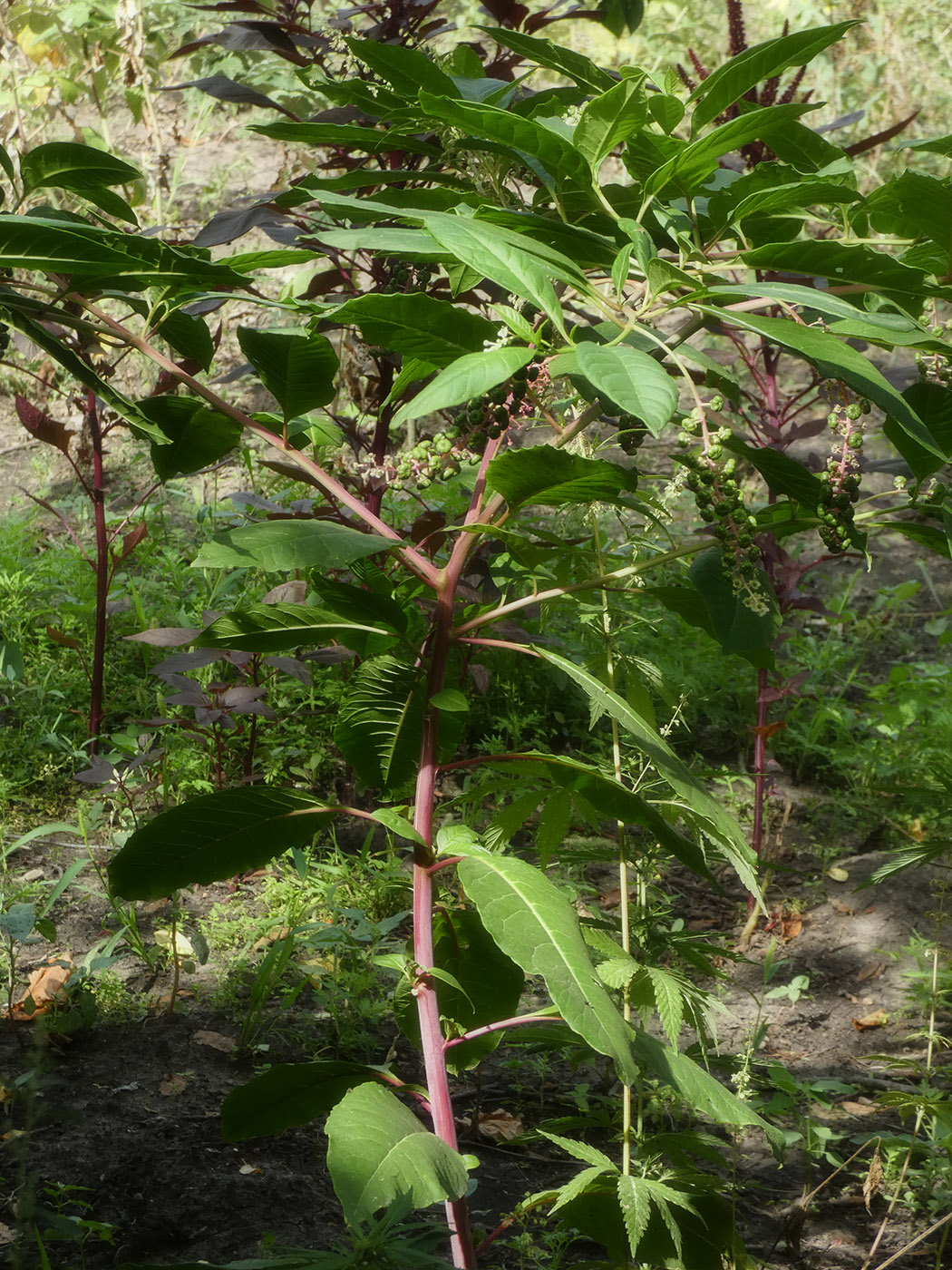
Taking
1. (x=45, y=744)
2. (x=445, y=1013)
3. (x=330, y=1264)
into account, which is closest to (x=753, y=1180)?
(x=445, y=1013)

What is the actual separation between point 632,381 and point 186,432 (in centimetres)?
69

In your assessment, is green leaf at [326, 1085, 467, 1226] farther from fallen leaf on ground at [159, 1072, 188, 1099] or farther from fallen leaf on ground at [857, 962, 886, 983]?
fallen leaf on ground at [857, 962, 886, 983]

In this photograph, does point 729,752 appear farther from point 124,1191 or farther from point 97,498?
point 124,1191

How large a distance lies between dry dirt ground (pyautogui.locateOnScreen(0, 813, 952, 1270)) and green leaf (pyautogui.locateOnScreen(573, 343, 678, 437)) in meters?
0.89

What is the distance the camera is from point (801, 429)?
284 cm

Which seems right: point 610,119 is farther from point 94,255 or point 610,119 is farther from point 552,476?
point 94,255

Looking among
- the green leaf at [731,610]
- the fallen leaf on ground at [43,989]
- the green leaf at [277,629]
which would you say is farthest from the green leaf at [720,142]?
the fallen leaf on ground at [43,989]

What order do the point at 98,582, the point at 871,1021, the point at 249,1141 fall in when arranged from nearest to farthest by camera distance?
the point at 249,1141, the point at 871,1021, the point at 98,582

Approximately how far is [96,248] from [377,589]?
Answer: 520 mm

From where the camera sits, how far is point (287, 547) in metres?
1.01

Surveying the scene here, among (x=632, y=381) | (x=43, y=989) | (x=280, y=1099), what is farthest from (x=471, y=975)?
(x=43, y=989)

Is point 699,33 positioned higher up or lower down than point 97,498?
higher up

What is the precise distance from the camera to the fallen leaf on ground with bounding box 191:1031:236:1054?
2.11 meters

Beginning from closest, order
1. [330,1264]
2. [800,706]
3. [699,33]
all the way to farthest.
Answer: [330,1264], [800,706], [699,33]
